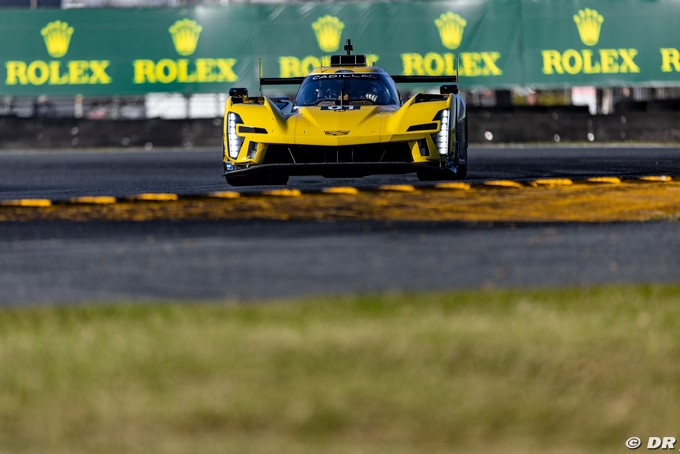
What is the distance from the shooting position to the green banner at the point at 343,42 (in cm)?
2791

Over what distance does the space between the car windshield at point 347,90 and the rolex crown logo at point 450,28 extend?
11898mm

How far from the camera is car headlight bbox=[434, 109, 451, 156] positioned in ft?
48.8

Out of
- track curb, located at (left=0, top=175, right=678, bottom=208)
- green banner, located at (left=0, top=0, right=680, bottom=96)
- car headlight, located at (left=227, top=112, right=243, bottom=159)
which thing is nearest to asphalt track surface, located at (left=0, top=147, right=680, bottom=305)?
track curb, located at (left=0, top=175, right=678, bottom=208)

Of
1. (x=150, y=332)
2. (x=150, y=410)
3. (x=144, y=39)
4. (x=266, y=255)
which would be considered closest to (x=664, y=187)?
(x=266, y=255)

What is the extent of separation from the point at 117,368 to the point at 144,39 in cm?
2298

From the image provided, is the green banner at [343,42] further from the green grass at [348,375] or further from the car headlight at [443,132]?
the green grass at [348,375]

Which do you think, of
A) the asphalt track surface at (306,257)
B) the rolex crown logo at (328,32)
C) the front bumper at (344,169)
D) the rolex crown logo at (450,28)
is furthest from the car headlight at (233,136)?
the rolex crown logo at (450,28)

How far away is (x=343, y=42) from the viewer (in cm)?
2798

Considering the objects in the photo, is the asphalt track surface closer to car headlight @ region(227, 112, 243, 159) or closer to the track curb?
the track curb

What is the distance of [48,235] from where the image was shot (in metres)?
11.1

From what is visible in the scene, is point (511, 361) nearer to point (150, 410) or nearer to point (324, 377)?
point (324, 377)

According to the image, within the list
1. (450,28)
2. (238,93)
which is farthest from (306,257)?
(450,28)

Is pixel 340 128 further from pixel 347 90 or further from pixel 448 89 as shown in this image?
pixel 448 89

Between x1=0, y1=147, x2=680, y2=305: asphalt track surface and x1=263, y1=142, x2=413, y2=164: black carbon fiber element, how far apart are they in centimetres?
276
